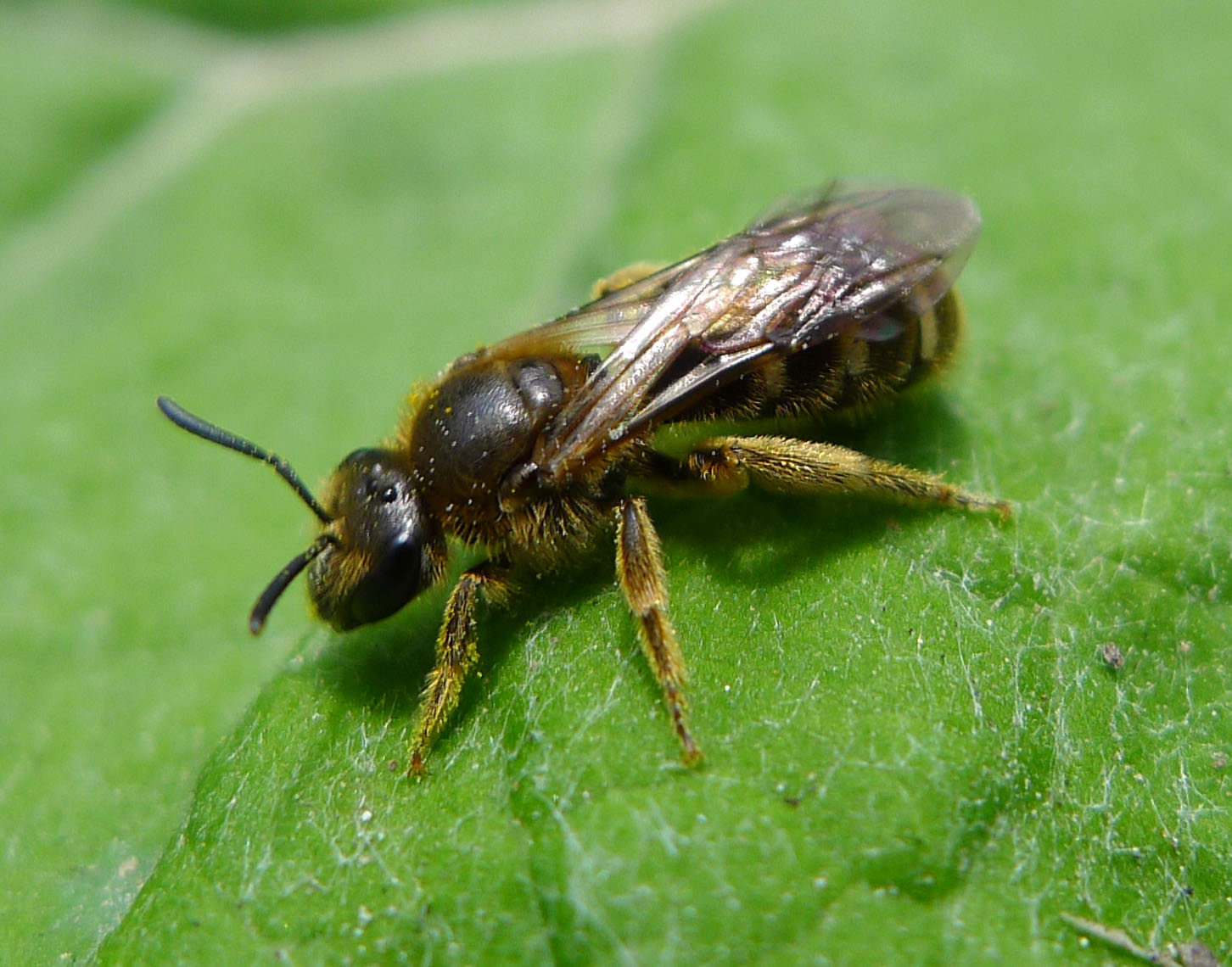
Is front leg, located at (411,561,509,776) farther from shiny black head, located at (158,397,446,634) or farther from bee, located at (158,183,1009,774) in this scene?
shiny black head, located at (158,397,446,634)

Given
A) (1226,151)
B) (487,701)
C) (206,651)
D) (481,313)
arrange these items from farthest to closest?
(481,313), (1226,151), (206,651), (487,701)

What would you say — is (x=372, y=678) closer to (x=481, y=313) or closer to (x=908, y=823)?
(x=908, y=823)

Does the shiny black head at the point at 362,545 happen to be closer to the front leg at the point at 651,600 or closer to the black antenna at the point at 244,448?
the black antenna at the point at 244,448

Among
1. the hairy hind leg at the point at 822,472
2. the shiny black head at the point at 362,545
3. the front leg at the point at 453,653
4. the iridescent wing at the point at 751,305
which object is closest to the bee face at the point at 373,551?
the shiny black head at the point at 362,545

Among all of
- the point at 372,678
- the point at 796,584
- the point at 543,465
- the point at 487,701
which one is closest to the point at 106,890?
the point at 372,678

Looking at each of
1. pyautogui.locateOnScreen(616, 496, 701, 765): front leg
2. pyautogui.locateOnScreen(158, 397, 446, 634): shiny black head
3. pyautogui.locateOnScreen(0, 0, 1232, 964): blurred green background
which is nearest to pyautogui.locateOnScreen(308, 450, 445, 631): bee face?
pyautogui.locateOnScreen(158, 397, 446, 634): shiny black head

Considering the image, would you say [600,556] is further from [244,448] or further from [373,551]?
[244,448]

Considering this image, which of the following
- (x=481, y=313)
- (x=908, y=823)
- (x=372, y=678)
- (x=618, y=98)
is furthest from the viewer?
(x=618, y=98)

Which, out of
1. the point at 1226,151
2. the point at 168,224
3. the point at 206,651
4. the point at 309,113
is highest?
the point at 1226,151
